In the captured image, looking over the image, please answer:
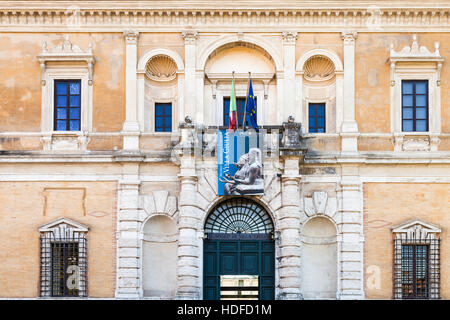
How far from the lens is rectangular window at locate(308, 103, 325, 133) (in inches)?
1262

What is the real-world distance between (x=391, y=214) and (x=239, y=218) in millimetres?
4924

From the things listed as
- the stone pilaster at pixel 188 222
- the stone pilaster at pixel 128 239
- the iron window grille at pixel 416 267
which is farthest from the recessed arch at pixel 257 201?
the iron window grille at pixel 416 267

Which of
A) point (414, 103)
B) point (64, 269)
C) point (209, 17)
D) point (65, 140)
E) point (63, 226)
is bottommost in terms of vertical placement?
point (64, 269)

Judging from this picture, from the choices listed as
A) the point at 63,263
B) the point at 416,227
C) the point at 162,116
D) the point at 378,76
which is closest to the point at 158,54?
the point at 162,116

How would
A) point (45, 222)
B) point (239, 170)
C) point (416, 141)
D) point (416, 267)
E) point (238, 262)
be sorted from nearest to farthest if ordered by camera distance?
point (239, 170) → point (416, 267) → point (45, 222) → point (238, 262) → point (416, 141)

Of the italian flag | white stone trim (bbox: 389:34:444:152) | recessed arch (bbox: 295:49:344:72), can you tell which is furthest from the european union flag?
white stone trim (bbox: 389:34:444:152)

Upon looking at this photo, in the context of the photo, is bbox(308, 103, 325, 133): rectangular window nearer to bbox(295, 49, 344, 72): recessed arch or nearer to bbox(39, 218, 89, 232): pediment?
bbox(295, 49, 344, 72): recessed arch

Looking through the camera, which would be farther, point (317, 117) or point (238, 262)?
point (317, 117)

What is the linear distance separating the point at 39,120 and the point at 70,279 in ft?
17.4

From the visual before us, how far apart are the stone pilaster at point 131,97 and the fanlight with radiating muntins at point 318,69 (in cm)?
566

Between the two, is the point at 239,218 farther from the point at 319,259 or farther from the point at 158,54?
the point at 158,54

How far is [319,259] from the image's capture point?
103 ft

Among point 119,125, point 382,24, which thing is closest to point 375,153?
point 382,24

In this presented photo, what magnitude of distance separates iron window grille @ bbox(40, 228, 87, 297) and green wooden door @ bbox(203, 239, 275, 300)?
3947 mm
